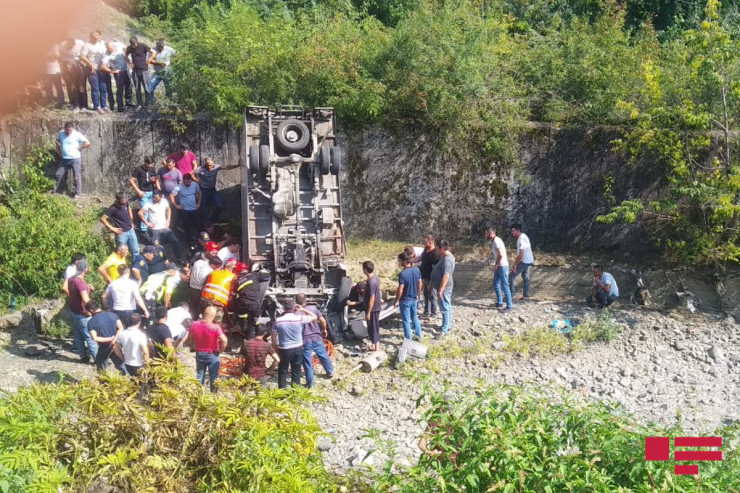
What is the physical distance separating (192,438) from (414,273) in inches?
226

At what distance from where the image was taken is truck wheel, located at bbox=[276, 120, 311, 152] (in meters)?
12.3

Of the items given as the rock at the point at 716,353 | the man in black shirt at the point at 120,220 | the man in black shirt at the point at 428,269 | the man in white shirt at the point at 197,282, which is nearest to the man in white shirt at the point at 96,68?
the man in black shirt at the point at 120,220

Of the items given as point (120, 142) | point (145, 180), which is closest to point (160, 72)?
point (120, 142)

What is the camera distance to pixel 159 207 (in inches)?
502

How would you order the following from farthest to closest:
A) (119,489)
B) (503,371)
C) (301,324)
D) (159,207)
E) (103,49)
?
(103,49), (159,207), (503,371), (301,324), (119,489)

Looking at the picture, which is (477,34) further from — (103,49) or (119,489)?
(119,489)

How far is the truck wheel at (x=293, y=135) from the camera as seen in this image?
12.3 meters

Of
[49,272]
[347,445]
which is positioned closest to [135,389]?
[347,445]

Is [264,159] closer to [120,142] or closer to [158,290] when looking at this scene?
[158,290]

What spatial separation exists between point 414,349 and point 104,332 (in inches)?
160

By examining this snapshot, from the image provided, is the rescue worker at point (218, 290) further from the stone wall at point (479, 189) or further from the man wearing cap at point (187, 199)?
the stone wall at point (479, 189)

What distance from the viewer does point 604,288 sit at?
12289mm

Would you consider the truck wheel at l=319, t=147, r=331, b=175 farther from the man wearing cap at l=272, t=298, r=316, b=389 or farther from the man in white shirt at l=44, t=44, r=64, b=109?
the man in white shirt at l=44, t=44, r=64, b=109

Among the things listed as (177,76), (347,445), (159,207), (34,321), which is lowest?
(347,445)
